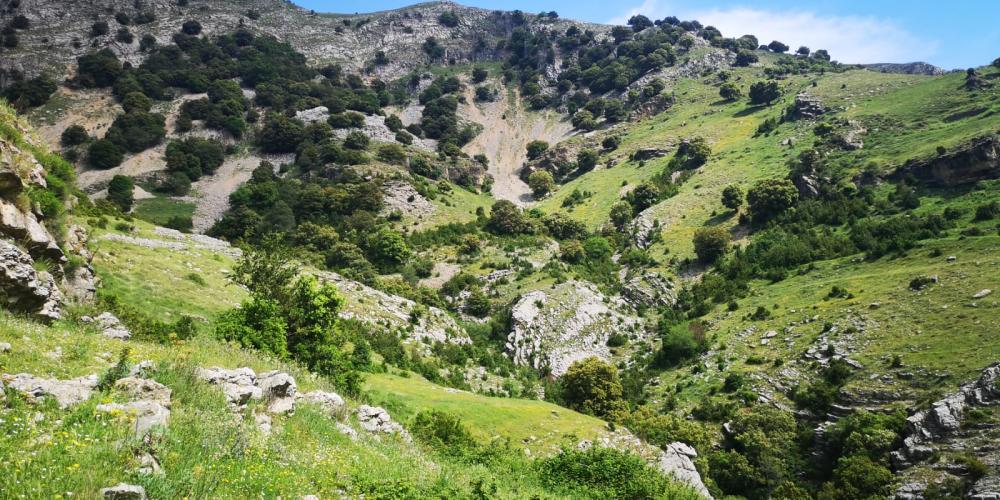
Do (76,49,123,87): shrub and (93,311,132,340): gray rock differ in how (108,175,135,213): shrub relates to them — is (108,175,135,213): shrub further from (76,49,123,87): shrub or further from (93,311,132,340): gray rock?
(93,311,132,340): gray rock

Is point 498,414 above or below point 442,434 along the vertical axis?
below

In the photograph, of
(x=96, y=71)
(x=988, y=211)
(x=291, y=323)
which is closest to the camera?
(x=291, y=323)

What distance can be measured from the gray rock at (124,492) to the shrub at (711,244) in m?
63.4

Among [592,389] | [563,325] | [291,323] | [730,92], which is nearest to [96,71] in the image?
[563,325]

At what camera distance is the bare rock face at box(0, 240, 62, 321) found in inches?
473

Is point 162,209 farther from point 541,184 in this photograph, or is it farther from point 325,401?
point 325,401

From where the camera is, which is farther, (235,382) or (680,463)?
(680,463)

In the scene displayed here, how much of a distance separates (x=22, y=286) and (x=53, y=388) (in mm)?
7922

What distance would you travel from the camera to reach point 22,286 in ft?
40.3

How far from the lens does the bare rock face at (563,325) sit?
48.7 m

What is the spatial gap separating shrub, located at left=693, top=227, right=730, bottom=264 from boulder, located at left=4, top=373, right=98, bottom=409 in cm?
6255

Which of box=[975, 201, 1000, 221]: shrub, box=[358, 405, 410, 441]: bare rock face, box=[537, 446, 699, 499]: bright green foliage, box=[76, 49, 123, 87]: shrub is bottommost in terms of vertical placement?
box=[537, 446, 699, 499]: bright green foliage

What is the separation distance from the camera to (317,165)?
86625 mm

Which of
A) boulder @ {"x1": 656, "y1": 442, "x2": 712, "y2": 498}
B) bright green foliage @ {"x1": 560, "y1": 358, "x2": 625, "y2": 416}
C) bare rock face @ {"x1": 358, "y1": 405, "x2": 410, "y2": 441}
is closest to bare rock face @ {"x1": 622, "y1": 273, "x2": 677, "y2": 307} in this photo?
bright green foliage @ {"x1": 560, "y1": 358, "x2": 625, "y2": 416}
